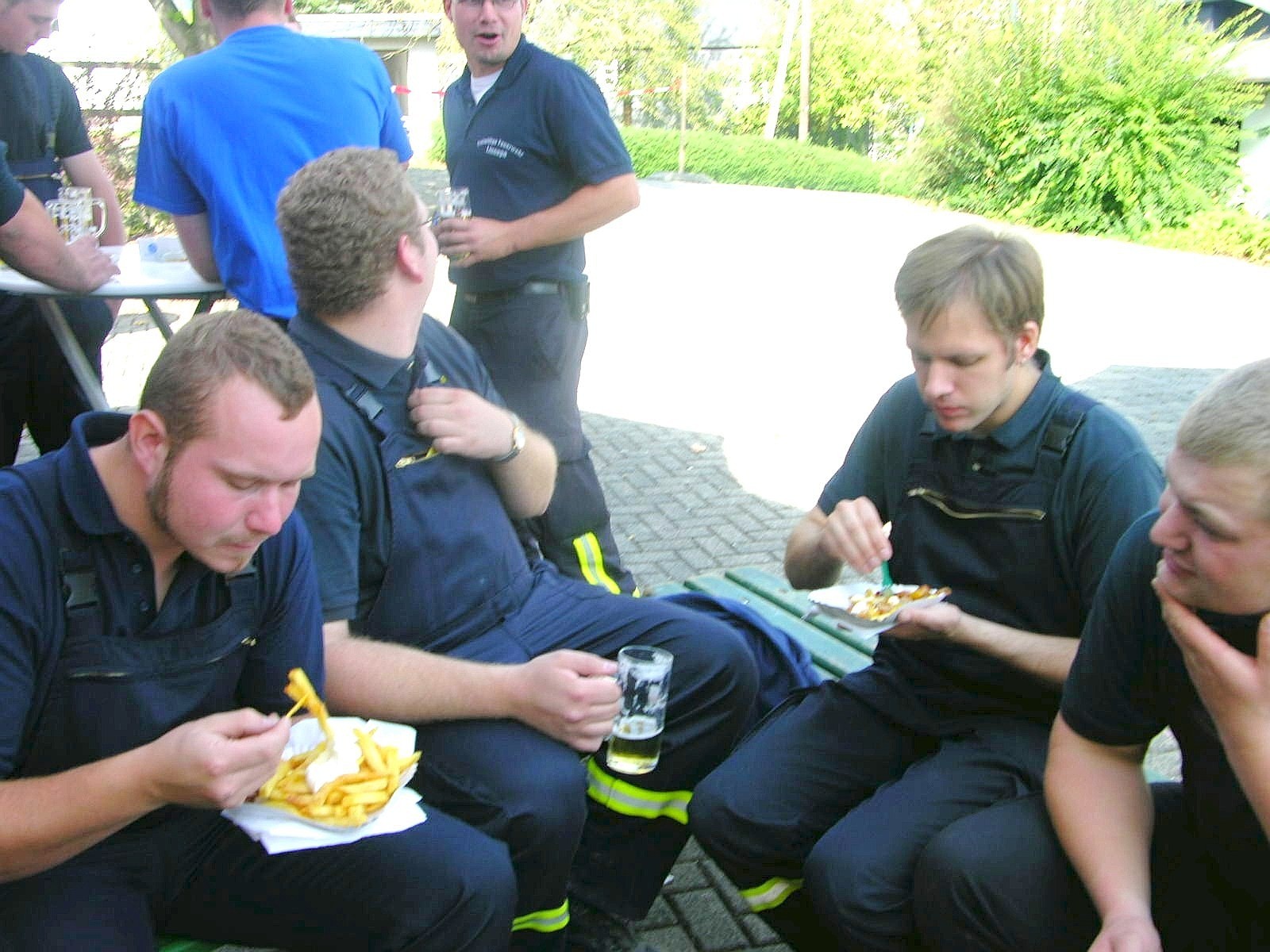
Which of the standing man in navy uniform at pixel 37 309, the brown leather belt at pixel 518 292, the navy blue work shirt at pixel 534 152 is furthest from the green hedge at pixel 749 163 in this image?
the brown leather belt at pixel 518 292

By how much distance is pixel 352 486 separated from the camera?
2.83 m

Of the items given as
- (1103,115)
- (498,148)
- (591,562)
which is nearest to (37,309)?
(498,148)

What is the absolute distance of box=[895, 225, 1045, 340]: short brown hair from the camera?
9.20ft

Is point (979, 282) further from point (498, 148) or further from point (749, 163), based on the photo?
point (749, 163)

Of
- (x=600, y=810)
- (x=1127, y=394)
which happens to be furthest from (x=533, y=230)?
(x=1127, y=394)

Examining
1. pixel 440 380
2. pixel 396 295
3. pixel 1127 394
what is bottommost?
pixel 1127 394

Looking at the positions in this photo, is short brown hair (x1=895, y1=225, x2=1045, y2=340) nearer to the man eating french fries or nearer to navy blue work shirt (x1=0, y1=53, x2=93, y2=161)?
the man eating french fries

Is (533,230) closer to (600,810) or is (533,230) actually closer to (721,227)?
(600,810)

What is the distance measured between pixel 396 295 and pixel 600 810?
50.6 inches

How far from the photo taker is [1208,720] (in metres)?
2.26

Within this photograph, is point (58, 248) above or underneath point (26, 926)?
above

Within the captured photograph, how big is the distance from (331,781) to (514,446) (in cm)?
107

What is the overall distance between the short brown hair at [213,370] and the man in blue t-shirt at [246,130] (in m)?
2.16

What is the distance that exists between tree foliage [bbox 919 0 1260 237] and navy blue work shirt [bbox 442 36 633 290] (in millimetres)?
18630
